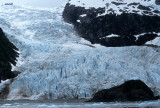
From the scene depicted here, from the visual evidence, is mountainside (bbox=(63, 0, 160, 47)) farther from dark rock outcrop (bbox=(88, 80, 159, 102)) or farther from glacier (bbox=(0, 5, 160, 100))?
dark rock outcrop (bbox=(88, 80, 159, 102))

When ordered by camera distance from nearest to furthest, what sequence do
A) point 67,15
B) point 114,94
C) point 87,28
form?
1. point 114,94
2. point 87,28
3. point 67,15

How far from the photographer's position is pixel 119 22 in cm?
8206

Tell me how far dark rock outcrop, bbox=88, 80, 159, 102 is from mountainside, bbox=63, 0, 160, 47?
30132mm

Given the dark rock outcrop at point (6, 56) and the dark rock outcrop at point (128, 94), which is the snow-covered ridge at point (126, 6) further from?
the dark rock outcrop at point (128, 94)

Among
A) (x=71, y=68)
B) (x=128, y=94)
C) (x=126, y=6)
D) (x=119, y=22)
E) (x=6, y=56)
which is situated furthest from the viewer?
(x=126, y=6)

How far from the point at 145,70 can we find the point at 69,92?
15910 mm

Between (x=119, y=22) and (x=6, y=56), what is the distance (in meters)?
34.7

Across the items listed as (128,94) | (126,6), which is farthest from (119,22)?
(128,94)

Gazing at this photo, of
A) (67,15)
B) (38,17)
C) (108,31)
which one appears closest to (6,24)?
(38,17)

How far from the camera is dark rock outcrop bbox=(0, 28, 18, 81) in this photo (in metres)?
56.8

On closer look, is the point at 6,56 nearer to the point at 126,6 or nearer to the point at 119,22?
the point at 119,22

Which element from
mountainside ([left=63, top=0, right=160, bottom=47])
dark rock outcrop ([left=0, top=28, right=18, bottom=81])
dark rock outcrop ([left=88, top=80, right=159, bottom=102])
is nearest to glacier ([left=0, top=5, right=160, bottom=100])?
dark rock outcrop ([left=0, top=28, right=18, bottom=81])

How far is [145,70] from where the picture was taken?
55969 millimetres

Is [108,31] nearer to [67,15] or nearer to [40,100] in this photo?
[67,15]
